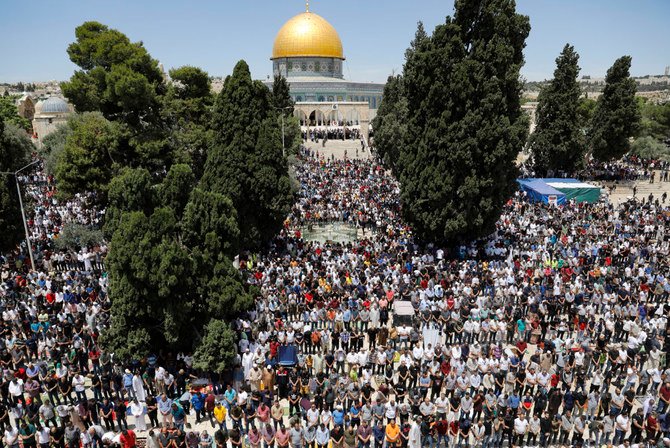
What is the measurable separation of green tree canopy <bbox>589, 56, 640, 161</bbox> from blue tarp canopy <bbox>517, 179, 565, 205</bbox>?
10002mm

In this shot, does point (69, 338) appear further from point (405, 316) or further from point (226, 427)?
point (405, 316)

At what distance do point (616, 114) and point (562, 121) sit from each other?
19.2 feet

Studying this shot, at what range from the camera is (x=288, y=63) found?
203 ft

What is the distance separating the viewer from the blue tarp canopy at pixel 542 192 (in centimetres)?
2734

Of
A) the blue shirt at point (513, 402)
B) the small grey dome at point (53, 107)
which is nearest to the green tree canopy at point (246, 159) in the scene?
the blue shirt at point (513, 402)

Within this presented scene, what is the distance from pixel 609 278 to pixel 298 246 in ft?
38.4

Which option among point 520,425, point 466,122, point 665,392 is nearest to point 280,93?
point 466,122

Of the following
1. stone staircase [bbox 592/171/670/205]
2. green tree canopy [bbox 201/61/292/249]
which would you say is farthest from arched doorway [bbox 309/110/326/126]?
green tree canopy [bbox 201/61/292/249]

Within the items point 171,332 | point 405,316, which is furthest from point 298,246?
point 171,332

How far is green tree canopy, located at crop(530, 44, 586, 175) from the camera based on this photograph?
108 ft

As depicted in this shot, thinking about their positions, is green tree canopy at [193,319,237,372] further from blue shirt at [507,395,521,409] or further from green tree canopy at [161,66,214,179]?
green tree canopy at [161,66,214,179]

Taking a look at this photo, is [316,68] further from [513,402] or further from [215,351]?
[513,402]

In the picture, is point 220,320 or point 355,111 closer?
point 220,320

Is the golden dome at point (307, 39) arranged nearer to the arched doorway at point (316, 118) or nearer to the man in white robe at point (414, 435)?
the arched doorway at point (316, 118)
